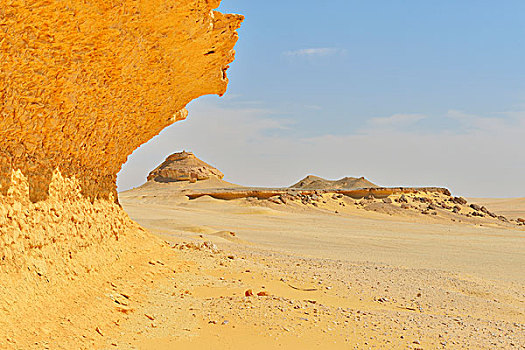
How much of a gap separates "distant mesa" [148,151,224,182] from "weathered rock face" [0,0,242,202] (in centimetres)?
3983

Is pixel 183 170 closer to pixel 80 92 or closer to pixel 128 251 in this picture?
pixel 128 251

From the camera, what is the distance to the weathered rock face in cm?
359

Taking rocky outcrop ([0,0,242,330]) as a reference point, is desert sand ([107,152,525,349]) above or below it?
below

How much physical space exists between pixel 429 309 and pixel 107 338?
13.4ft

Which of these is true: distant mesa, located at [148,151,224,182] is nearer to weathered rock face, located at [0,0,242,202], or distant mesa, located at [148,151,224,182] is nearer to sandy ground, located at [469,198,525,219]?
sandy ground, located at [469,198,525,219]

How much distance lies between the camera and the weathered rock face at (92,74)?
11.8 feet

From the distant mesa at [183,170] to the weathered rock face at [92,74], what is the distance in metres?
39.8

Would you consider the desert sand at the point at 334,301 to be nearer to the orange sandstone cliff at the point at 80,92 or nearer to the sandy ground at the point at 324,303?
the sandy ground at the point at 324,303

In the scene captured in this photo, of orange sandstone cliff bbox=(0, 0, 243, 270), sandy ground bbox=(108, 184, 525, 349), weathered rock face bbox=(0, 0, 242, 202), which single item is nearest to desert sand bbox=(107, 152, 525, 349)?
sandy ground bbox=(108, 184, 525, 349)

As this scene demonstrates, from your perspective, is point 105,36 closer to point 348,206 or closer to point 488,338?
point 488,338

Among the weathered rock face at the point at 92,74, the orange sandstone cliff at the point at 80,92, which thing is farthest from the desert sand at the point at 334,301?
the weathered rock face at the point at 92,74

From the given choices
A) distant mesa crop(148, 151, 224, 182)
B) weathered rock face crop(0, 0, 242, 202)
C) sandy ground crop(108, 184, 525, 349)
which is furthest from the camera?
distant mesa crop(148, 151, 224, 182)

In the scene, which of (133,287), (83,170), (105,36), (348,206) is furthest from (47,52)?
(348,206)

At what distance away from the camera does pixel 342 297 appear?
6.07 m
